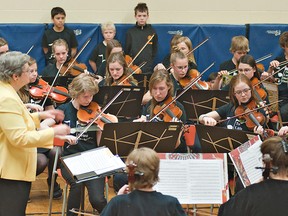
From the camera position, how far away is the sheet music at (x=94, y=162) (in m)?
4.15

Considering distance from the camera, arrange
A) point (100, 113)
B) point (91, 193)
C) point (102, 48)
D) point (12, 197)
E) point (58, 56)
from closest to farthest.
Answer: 1. point (12, 197)
2. point (91, 193)
3. point (100, 113)
4. point (58, 56)
5. point (102, 48)

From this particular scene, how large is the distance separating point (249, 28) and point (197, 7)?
86 cm

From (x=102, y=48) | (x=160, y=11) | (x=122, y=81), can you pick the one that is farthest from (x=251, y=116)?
(x=160, y=11)

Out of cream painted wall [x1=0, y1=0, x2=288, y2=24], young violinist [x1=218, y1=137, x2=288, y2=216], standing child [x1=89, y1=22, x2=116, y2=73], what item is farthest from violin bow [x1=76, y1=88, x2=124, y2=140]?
cream painted wall [x1=0, y1=0, x2=288, y2=24]

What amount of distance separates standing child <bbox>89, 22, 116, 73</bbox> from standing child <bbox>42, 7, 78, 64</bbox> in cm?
28

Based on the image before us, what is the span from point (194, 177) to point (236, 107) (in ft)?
4.45

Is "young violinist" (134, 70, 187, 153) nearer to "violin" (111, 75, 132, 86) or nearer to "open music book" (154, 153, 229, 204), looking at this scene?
"violin" (111, 75, 132, 86)

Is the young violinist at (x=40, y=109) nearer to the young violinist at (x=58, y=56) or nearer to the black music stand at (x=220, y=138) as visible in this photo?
the young violinist at (x=58, y=56)

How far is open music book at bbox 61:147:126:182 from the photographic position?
411 cm

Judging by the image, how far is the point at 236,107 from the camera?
5457 mm

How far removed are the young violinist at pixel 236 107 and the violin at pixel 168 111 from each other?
21cm

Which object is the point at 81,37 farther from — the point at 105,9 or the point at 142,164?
the point at 142,164

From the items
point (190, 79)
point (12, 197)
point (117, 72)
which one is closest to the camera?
point (12, 197)

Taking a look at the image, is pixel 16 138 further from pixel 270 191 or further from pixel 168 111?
pixel 168 111
